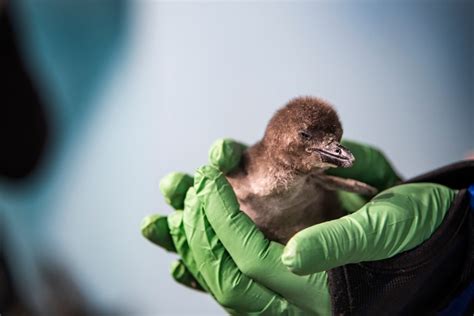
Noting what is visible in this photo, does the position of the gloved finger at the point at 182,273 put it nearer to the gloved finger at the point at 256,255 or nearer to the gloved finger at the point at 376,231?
the gloved finger at the point at 256,255

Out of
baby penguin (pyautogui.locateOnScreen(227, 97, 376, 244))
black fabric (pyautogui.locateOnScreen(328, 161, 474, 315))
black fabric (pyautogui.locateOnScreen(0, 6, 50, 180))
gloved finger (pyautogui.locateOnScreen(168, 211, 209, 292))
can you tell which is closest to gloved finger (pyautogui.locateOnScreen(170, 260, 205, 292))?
gloved finger (pyautogui.locateOnScreen(168, 211, 209, 292))

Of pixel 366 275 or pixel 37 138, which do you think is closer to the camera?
pixel 366 275

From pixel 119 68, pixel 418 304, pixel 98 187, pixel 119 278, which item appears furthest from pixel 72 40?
pixel 418 304

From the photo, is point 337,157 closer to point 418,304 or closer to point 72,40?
point 418,304

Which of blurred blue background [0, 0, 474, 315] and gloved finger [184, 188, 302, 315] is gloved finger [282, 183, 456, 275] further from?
blurred blue background [0, 0, 474, 315]

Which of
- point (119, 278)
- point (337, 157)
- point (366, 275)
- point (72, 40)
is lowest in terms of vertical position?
point (119, 278)

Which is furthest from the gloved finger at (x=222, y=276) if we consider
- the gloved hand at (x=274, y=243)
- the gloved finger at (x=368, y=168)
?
the gloved finger at (x=368, y=168)
